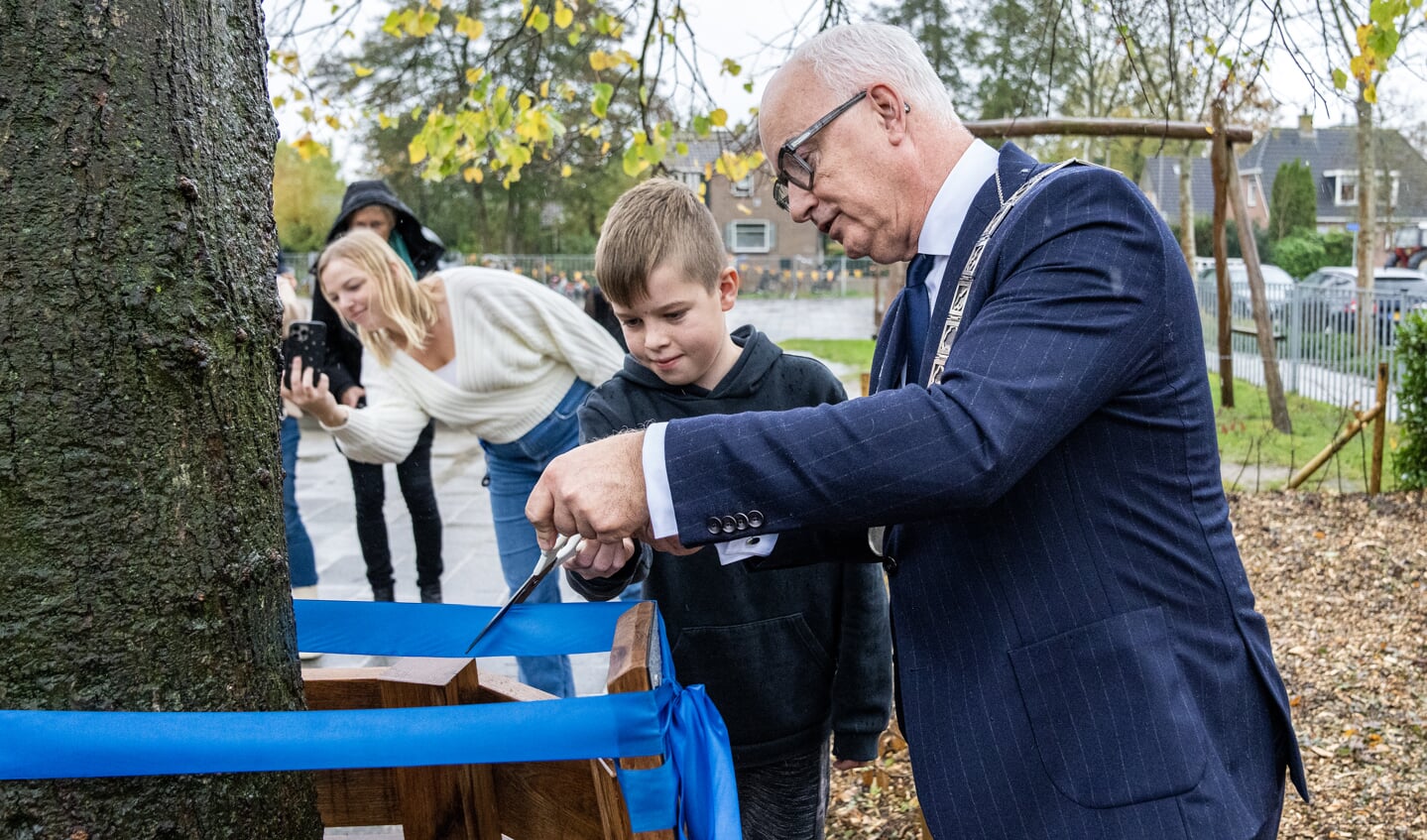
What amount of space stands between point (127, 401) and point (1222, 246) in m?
10.8

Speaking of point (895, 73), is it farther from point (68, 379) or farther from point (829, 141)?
point (68, 379)

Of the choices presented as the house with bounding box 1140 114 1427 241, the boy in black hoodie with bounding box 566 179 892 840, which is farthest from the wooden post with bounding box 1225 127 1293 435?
the house with bounding box 1140 114 1427 241

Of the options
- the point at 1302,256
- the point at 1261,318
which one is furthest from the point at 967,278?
the point at 1302,256

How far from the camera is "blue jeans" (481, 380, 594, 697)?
151 inches

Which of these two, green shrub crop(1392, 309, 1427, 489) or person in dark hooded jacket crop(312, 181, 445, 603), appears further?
green shrub crop(1392, 309, 1427, 489)

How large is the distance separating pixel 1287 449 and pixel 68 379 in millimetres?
10807

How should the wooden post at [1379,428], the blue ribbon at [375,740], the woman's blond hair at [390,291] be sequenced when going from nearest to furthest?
the blue ribbon at [375,740] < the woman's blond hair at [390,291] < the wooden post at [1379,428]

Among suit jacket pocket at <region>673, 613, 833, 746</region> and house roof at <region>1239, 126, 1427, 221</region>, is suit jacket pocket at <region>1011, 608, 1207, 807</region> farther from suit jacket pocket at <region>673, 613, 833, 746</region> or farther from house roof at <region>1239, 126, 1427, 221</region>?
house roof at <region>1239, 126, 1427, 221</region>

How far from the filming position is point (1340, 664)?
4895mm

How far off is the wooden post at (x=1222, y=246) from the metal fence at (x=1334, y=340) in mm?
658

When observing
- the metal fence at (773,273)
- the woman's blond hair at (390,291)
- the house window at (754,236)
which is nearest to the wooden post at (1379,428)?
the woman's blond hair at (390,291)

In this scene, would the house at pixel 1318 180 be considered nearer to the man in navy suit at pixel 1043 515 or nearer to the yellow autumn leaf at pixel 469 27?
the yellow autumn leaf at pixel 469 27

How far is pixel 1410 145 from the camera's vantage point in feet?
114

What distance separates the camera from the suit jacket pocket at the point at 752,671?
2283 millimetres
